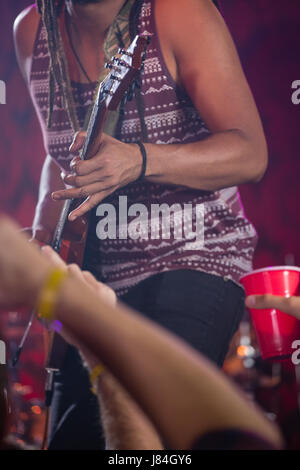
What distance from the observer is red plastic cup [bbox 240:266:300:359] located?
158 centimetres

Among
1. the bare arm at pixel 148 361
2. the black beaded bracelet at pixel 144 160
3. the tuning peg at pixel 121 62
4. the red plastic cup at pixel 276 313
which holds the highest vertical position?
the tuning peg at pixel 121 62

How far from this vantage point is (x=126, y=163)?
146cm

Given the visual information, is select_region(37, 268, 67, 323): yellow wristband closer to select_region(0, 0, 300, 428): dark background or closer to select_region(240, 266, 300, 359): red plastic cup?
select_region(240, 266, 300, 359): red plastic cup

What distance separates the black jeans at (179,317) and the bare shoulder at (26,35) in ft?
3.11

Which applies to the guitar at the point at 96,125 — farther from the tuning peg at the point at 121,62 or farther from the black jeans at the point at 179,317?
the black jeans at the point at 179,317

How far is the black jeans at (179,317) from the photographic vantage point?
5.09 feet

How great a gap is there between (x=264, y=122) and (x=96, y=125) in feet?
6.51

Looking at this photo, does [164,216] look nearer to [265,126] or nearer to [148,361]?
[148,361]

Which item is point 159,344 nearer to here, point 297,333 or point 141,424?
point 141,424

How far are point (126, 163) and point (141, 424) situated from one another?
2.23ft

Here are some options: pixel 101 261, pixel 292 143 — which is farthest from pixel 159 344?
pixel 292 143

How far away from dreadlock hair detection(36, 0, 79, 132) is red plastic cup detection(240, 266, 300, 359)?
744 mm

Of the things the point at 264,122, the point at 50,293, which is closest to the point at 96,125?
the point at 50,293

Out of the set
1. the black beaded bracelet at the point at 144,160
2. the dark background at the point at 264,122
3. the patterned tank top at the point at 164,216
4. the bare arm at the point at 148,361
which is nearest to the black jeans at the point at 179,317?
the patterned tank top at the point at 164,216
